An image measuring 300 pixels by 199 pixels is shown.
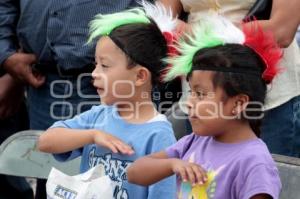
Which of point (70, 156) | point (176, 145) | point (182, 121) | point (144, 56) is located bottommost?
point (182, 121)

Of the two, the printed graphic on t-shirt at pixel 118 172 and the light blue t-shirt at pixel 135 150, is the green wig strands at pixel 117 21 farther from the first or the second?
the printed graphic on t-shirt at pixel 118 172

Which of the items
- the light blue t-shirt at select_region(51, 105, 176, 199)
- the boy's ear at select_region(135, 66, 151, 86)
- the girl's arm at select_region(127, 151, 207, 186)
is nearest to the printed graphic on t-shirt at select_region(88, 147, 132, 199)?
the light blue t-shirt at select_region(51, 105, 176, 199)

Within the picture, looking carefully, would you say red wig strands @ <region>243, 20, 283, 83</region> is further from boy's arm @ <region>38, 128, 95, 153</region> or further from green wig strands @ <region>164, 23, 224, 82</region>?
boy's arm @ <region>38, 128, 95, 153</region>

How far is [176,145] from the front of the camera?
2.00m

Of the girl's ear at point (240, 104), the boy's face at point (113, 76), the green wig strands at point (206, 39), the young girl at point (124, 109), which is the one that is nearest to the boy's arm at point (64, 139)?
the young girl at point (124, 109)

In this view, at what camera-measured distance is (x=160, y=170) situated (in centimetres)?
190

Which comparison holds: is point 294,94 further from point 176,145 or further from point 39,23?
point 39,23

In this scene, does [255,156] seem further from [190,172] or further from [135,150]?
[135,150]

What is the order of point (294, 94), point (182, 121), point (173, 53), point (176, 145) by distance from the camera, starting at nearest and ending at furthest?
point (176, 145), point (173, 53), point (294, 94), point (182, 121)

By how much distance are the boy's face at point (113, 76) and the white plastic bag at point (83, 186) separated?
0.23 m

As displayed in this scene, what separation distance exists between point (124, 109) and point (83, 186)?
0.98 feet

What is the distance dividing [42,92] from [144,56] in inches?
38.2

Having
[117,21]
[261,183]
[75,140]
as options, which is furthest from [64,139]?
[261,183]

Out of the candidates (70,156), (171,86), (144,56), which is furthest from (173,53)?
(171,86)
